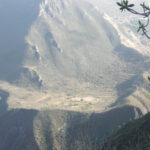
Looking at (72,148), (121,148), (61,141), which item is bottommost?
(121,148)

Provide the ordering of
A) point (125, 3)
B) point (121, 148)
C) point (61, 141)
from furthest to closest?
point (61, 141) < point (121, 148) < point (125, 3)

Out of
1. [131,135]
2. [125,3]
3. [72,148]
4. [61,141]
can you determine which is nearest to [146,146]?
[131,135]

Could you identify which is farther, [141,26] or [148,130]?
[148,130]

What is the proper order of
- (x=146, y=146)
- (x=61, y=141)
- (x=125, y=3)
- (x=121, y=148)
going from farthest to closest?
(x=61, y=141)
(x=121, y=148)
(x=146, y=146)
(x=125, y=3)

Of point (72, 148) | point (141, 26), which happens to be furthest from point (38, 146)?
point (141, 26)

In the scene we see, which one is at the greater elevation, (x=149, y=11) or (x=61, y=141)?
(x=61, y=141)

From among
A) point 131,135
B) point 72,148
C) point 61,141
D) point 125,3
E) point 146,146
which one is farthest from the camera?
point 61,141

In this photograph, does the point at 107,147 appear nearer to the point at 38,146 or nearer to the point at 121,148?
the point at 121,148

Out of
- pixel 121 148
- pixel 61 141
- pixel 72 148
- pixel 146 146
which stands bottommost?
pixel 146 146

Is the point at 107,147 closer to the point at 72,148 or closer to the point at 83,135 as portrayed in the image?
the point at 72,148
